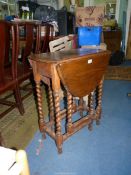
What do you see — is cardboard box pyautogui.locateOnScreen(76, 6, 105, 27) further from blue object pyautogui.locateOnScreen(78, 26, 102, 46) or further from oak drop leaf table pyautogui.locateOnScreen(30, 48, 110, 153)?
oak drop leaf table pyautogui.locateOnScreen(30, 48, 110, 153)

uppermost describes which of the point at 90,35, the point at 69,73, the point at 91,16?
the point at 91,16

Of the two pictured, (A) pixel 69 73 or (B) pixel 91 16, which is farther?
(B) pixel 91 16

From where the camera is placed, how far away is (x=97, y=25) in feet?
8.02

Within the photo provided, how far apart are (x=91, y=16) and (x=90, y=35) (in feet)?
0.93

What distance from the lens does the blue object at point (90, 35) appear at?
2384 mm

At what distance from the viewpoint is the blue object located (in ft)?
7.82

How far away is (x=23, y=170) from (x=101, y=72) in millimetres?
1172

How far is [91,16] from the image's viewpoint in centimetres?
246

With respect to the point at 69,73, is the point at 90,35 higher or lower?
higher

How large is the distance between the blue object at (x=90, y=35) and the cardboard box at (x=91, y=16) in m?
0.11

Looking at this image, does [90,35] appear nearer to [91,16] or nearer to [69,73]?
[91,16]

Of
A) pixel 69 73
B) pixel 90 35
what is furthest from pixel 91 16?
pixel 69 73

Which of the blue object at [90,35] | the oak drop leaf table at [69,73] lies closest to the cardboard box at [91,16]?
the blue object at [90,35]

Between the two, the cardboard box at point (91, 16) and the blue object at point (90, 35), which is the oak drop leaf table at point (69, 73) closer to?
the blue object at point (90, 35)
